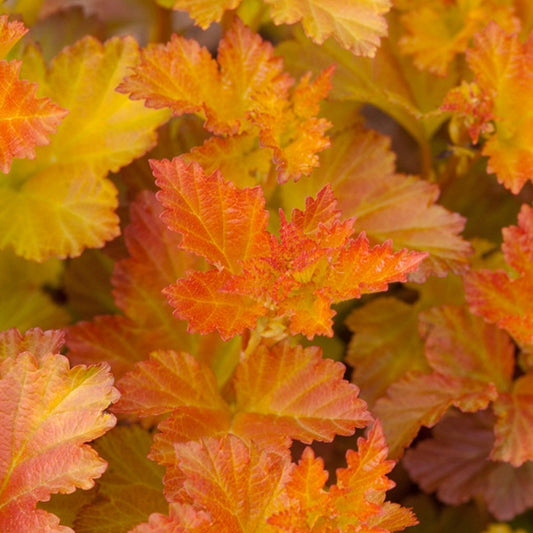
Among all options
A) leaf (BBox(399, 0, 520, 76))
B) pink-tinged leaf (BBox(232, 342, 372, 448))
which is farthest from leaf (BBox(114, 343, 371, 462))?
leaf (BBox(399, 0, 520, 76))

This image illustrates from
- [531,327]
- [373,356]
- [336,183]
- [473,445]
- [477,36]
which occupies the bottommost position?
[473,445]

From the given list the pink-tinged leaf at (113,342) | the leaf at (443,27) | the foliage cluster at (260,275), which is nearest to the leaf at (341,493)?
the foliage cluster at (260,275)

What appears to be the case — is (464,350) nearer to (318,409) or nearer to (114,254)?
(318,409)

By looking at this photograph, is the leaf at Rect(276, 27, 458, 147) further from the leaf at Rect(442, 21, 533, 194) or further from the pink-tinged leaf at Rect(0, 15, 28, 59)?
the pink-tinged leaf at Rect(0, 15, 28, 59)

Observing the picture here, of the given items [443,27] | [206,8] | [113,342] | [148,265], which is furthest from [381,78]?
[113,342]

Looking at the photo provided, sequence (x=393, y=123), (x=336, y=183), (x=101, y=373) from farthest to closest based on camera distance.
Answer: (x=393, y=123) → (x=336, y=183) → (x=101, y=373)

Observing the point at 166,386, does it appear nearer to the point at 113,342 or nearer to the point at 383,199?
the point at 113,342

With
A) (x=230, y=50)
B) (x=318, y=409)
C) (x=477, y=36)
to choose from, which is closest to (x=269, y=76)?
(x=230, y=50)
